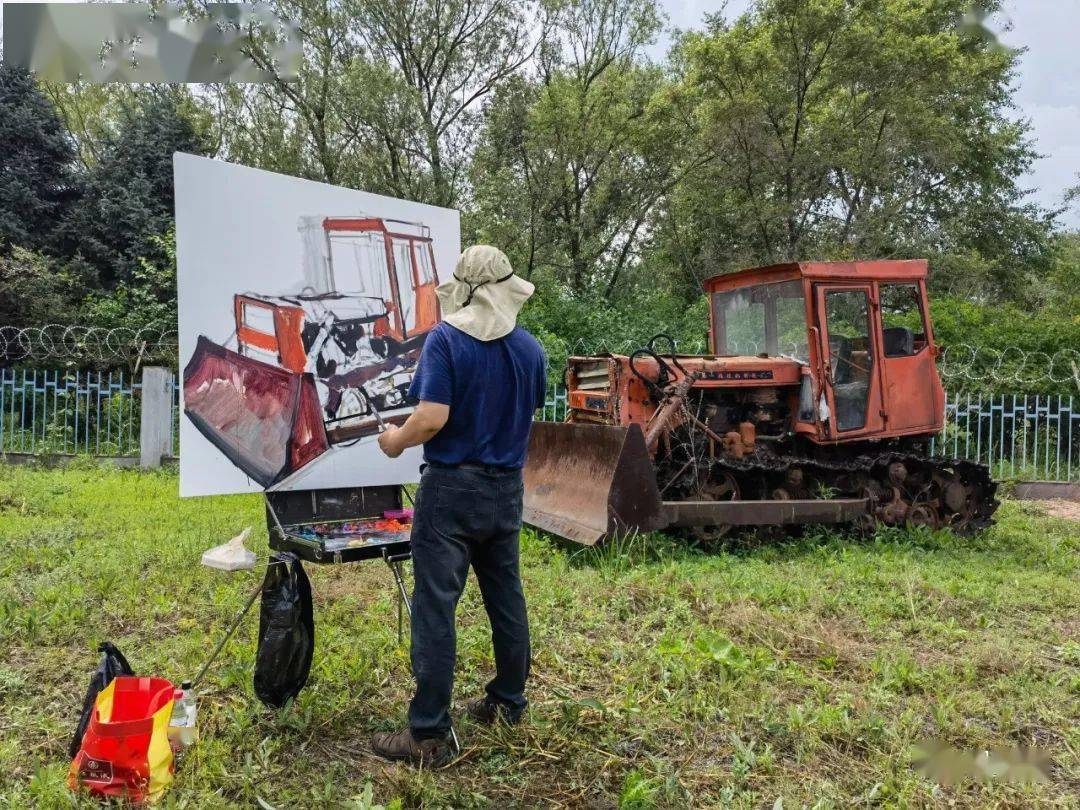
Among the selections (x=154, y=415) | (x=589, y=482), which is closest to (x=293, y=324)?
(x=589, y=482)

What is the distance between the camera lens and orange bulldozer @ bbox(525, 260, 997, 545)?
21.9ft

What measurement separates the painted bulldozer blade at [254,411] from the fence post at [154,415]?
724cm

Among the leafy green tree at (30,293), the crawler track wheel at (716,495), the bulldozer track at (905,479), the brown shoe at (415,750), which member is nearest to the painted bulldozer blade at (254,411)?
the brown shoe at (415,750)

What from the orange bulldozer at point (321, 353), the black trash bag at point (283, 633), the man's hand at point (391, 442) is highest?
the orange bulldozer at point (321, 353)

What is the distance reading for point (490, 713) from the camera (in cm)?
338

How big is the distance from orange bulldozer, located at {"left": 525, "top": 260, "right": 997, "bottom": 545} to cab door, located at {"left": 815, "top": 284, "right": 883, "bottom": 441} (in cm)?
1

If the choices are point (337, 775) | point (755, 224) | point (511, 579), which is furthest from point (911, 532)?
point (755, 224)

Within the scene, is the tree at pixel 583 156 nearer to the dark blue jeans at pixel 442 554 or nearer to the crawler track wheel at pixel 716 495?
the crawler track wheel at pixel 716 495

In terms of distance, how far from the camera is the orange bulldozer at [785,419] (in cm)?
→ 666

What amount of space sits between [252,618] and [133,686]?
1.76 m

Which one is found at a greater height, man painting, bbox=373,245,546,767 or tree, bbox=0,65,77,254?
tree, bbox=0,65,77,254

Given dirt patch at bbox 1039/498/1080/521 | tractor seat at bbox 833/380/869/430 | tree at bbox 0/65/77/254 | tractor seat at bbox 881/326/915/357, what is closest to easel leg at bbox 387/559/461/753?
tractor seat at bbox 833/380/869/430

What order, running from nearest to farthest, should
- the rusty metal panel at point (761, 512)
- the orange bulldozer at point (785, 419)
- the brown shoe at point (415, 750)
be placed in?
the brown shoe at point (415, 750)
the rusty metal panel at point (761, 512)
the orange bulldozer at point (785, 419)

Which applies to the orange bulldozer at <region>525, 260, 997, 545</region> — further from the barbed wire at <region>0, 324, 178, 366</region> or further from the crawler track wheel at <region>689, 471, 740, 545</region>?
the barbed wire at <region>0, 324, 178, 366</region>
